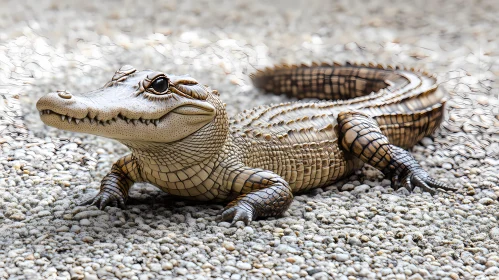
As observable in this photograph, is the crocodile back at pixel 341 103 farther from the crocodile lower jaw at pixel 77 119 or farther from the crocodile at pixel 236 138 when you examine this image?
the crocodile lower jaw at pixel 77 119

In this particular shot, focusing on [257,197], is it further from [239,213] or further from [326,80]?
[326,80]

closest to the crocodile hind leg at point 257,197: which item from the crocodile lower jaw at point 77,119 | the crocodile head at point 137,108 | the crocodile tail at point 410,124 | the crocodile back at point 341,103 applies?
the crocodile back at point 341,103

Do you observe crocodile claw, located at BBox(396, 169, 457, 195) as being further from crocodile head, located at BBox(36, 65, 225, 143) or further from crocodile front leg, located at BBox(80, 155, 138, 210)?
crocodile front leg, located at BBox(80, 155, 138, 210)

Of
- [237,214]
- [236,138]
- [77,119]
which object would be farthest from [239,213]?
[77,119]

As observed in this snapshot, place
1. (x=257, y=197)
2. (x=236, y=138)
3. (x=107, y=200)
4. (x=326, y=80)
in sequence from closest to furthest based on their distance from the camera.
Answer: (x=257, y=197) < (x=107, y=200) < (x=236, y=138) < (x=326, y=80)

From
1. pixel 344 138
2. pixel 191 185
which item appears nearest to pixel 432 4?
pixel 344 138

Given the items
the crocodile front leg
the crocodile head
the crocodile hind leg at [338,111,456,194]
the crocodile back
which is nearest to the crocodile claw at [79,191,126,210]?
the crocodile front leg

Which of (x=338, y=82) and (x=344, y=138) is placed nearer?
(x=344, y=138)

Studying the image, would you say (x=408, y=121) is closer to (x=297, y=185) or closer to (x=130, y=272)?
(x=297, y=185)
